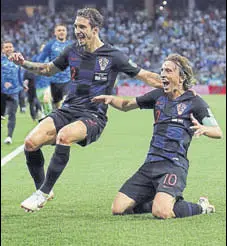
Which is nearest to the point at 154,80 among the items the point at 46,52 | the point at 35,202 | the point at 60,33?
the point at 35,202

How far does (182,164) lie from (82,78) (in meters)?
1.38

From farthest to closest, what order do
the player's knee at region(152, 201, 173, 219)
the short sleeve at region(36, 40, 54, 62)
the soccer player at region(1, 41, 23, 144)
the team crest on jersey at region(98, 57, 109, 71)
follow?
1. the soccer player at region(1, 41, 23, 144)
2. the short sleeve at region(36, 40, 54, 62)
3. the team crest on jersey at region(98, 57, 109, 71)
4. the player's knee at region(152, 201, 173, 219)

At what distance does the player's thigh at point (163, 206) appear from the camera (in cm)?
835

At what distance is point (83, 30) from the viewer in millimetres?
8781

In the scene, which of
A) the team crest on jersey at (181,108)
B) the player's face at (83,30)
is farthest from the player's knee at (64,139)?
the team crest on jersey at (181,108)

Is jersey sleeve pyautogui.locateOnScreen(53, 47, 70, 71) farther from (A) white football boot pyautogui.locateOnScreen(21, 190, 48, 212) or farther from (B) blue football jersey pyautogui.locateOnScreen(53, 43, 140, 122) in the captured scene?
(A) white football boot pyautogui.locateOnScreen(21, 190, 48, 212)

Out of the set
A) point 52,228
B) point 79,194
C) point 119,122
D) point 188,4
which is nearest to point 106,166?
point 79,194

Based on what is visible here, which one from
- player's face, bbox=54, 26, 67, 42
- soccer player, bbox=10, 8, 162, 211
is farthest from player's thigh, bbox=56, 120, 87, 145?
player's face, bbox=54, 26, 67, 42

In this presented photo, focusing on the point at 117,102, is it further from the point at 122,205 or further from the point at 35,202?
the point at 35,202

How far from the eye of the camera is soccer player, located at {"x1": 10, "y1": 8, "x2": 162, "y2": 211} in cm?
877

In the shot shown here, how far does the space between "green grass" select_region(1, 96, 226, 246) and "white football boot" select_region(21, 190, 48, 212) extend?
0.18 m

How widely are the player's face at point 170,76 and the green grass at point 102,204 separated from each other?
1313 mm

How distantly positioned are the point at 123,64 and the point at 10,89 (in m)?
9.59

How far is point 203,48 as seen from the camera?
48250mm
